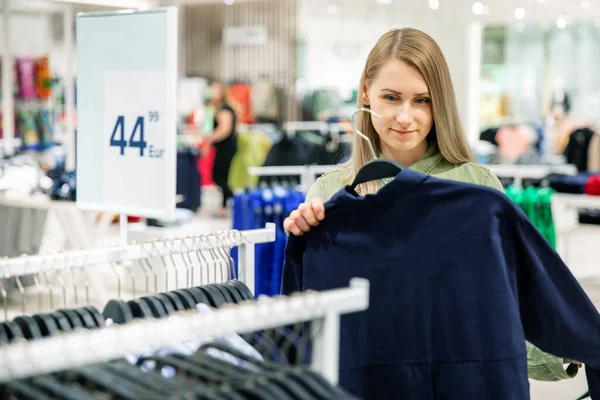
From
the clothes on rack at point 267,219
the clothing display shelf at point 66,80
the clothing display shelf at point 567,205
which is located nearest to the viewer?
the clothes on rack at point 267,219

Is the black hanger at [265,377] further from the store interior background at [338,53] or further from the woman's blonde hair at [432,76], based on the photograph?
the store interior background at [338,53]

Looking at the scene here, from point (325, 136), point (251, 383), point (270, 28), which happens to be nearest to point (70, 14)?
point (325, 136)

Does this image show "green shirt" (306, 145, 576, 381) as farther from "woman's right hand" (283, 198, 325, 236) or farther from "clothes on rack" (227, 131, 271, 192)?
"clothes on rack" (227, 131, 271, 192)

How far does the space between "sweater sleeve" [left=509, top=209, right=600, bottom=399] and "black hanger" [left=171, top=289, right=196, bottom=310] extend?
0.68 meters

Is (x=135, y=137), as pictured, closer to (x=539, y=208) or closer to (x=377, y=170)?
(x=377, y=170)

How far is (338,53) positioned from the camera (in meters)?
12.6

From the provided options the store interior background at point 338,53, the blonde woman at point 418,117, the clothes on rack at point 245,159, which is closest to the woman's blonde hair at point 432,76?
the blonde woman at point 418,117

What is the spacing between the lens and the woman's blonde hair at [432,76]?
80.4 inches

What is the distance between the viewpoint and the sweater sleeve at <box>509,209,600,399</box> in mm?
1832

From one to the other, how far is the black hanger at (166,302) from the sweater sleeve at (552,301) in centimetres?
72

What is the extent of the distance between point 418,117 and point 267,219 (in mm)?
3341

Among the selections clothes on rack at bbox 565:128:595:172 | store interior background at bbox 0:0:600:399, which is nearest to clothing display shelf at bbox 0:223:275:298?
store interior background at bbox 0:0:600:399

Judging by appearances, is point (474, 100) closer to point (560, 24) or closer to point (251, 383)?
point (560, 24)

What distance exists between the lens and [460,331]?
1.83m
